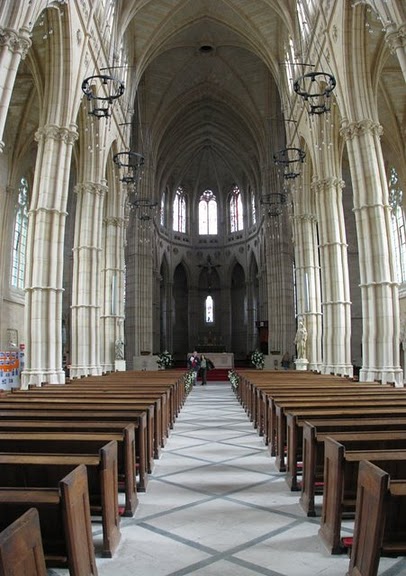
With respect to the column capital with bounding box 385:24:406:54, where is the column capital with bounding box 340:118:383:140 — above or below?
below

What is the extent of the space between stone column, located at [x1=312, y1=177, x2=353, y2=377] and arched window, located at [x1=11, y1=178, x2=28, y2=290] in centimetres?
1657

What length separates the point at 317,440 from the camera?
207 inches

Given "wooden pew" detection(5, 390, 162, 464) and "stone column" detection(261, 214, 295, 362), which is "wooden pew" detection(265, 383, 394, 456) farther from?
"stone column" detection(261, 214, 295, 362)

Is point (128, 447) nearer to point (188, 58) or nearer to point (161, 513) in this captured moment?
point (161, 513)

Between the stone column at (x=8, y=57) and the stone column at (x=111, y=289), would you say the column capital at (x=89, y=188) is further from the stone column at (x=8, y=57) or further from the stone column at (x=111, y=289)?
the stone column at (x=8, y=57)

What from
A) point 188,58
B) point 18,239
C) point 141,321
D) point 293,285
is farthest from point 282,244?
point 18,239

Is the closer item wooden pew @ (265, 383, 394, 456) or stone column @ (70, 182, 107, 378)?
wooden pew @ (265, 383, 394, 456)

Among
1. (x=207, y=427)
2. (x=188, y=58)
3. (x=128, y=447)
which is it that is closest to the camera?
(x=128, y=447)

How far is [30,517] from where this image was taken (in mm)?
2516

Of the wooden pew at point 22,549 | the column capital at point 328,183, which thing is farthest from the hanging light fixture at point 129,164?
the wooden pew at point 22,549

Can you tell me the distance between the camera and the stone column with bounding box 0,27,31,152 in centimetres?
1205

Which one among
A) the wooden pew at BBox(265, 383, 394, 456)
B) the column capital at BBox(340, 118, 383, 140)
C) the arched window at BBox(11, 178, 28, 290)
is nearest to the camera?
the wooden pew at BBox(265, 383, 394, 456)

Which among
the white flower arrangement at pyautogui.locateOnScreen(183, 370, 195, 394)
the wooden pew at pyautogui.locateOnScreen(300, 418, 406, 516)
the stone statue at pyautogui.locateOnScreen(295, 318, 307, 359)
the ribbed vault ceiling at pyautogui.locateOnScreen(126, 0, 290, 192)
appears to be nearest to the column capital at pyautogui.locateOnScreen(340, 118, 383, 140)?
the white flower arrangement at pyautogui.locateOnScreen(183, 370, 195, 394)

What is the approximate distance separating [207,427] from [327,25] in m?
16.7
